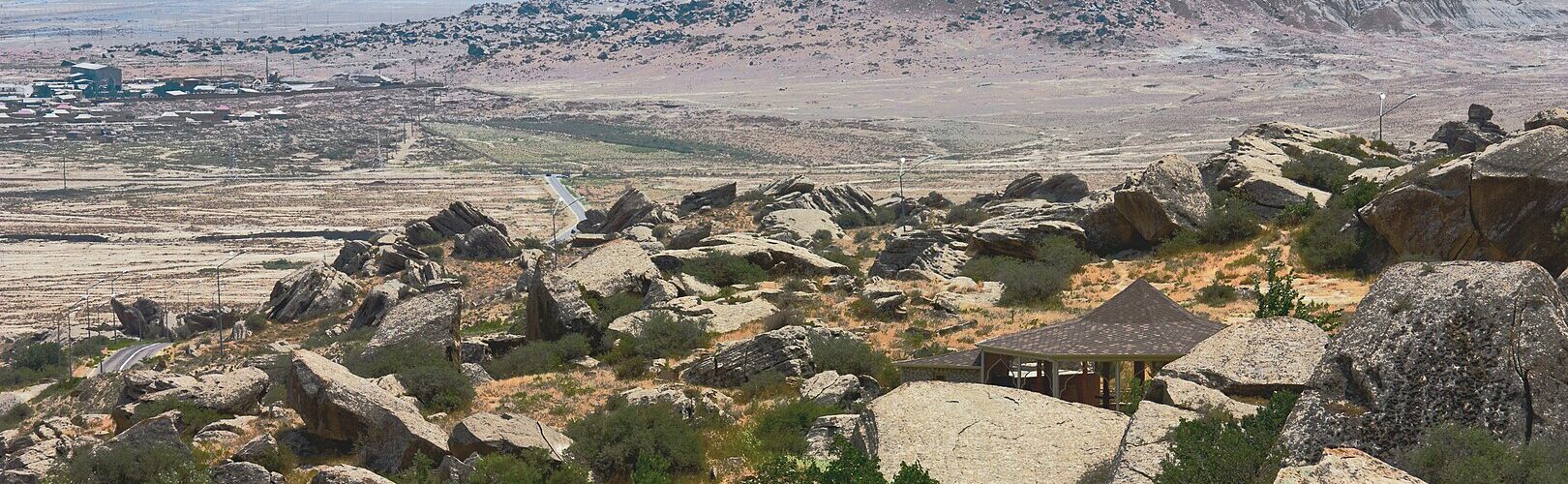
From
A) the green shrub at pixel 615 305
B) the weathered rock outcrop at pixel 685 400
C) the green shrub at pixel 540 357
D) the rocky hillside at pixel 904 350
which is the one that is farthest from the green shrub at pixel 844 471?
the green shrub at pixel 615 305

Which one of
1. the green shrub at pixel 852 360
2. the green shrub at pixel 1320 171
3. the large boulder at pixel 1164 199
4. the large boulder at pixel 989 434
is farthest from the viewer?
the green shrub at pixel 1320 171

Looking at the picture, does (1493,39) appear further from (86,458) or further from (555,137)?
(86,458)

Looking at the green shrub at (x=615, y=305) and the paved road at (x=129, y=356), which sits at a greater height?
the green shrub at (x=615, y=305)

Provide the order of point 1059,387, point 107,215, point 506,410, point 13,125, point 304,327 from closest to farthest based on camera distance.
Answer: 1. point 1059,387
2. point 506,410
3. point 304,327
4. point 107,215
5. point 13,125

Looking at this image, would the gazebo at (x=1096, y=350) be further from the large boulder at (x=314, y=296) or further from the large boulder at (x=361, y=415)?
the large boulder at (x=314, y=296)

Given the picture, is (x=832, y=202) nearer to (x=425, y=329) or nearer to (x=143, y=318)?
(x=143, y=318)

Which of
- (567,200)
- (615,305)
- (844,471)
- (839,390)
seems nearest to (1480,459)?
(844,471)

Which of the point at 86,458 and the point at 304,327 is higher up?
the point at 86,458

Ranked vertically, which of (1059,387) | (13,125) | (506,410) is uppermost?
(1059,387)

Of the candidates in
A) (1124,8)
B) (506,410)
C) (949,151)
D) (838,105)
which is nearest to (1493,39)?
(1124,8)
